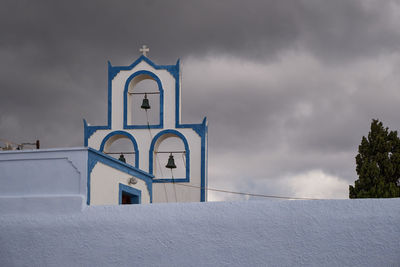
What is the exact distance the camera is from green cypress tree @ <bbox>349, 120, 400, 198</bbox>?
838 inches

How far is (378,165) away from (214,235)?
14.0 meters

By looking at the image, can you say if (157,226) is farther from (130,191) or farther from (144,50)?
(144,50)

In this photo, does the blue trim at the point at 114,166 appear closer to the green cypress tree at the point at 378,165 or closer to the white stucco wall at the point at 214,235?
the white stucco wall at the point at 214,235

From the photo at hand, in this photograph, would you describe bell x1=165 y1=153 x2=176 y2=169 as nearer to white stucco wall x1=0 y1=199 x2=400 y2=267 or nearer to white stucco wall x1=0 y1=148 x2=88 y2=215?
white stucco wall x1=0 y1=148 x2=88 y2=215

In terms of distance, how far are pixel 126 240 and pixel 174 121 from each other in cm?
764

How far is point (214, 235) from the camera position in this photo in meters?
9.93

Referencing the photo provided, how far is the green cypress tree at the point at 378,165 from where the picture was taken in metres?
21.3

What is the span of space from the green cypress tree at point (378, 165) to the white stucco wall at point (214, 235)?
12236 mm

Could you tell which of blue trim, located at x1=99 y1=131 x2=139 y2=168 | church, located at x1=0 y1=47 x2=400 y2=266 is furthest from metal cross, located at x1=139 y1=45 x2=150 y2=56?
church, located at x1=0 y1=47 x2=400 y2=266

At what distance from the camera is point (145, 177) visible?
51.3 ft

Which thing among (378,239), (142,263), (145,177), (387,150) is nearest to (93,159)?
(142,263)

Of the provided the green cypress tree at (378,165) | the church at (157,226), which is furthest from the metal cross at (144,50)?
the green cypress tree at (378,165)

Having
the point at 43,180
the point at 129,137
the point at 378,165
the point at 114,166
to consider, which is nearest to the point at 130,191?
the point at 114,166

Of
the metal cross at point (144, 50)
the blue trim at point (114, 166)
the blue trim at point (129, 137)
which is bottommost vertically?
the blue trim at point (114, 166)
